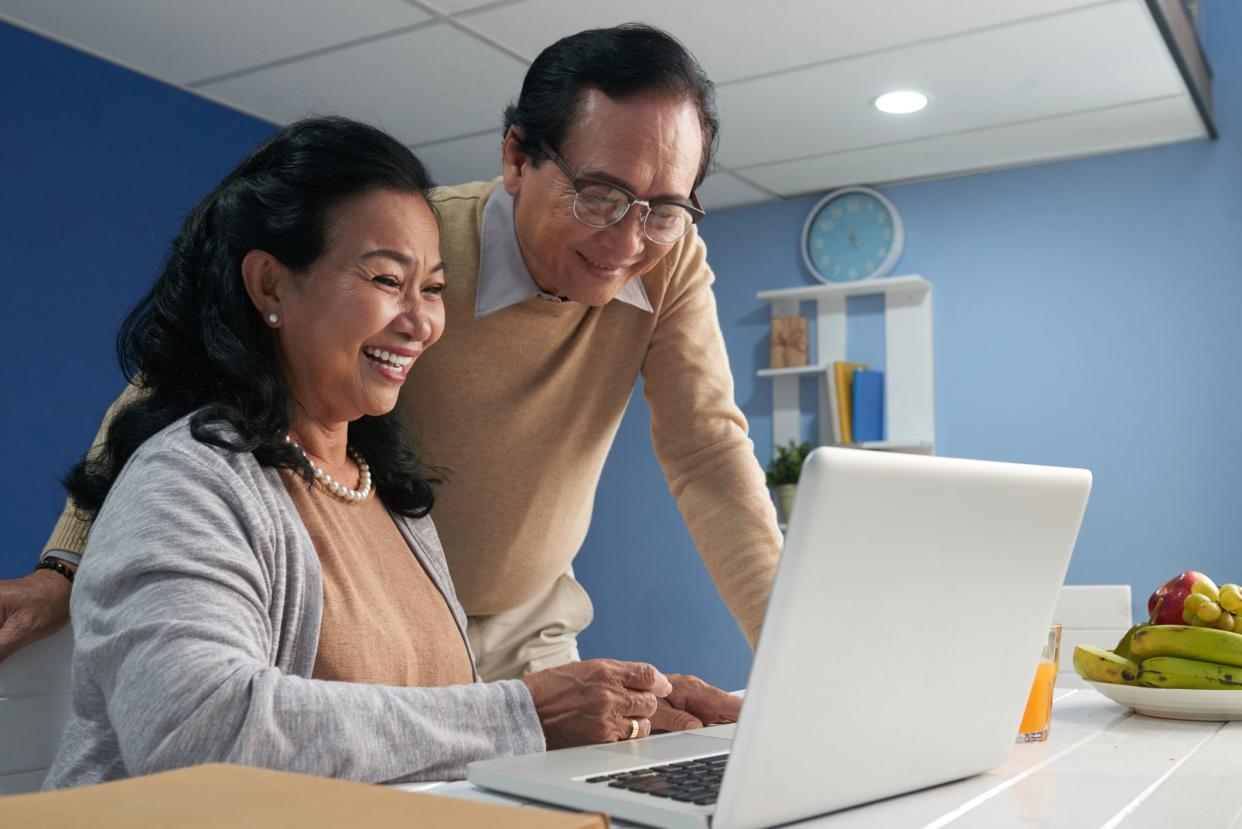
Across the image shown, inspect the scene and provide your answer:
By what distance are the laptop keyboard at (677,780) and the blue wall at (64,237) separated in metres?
2.94

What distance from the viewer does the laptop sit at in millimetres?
743

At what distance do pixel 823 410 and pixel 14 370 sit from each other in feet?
9.21

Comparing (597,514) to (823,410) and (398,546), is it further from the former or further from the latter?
(398,546)

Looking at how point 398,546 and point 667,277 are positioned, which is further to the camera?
point 667,277

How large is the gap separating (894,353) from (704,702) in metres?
3.45

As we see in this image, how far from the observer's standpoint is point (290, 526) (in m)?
1.14

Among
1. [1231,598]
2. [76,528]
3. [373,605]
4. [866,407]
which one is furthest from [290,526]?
[866,407]

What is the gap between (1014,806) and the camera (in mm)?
909

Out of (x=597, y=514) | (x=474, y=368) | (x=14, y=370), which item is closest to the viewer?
(x=474, y=368)

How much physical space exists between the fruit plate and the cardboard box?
3.48 feet

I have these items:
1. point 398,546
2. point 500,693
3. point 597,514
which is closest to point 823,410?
point 597,514

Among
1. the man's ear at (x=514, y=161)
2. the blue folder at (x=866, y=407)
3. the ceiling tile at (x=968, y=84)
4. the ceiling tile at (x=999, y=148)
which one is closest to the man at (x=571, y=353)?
the man's ear at (x=514, y=161)

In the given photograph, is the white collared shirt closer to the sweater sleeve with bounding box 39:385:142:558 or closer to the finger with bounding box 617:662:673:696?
the sweater sleeve with bounding box 39:385:142:558

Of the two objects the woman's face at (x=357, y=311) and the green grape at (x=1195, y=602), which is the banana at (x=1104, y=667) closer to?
the green grape at (x=1195, y=602)
